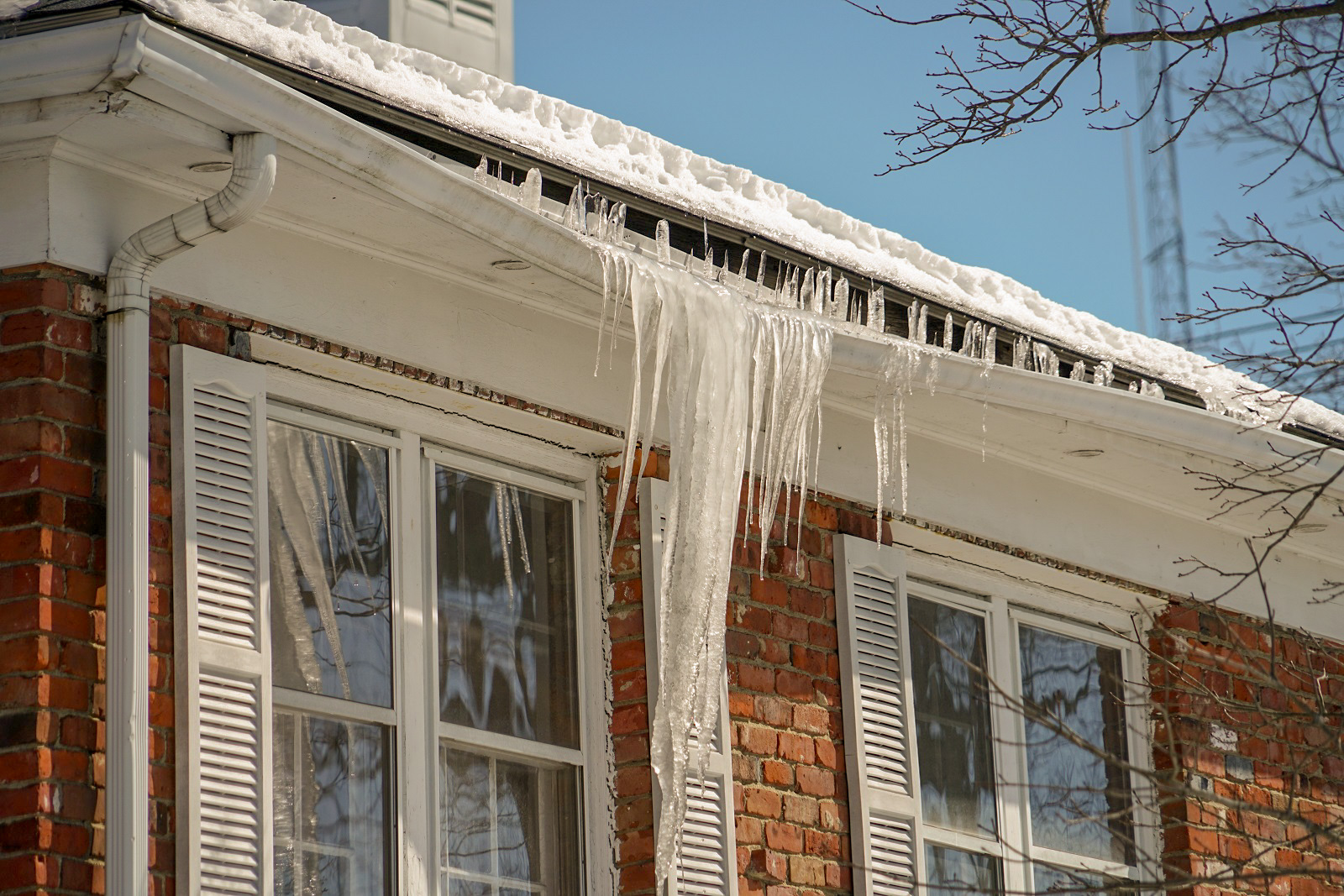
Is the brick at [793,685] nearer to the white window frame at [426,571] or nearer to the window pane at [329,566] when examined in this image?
the white window frame at [426,571]

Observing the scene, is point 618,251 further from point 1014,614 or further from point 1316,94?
point 1014,614

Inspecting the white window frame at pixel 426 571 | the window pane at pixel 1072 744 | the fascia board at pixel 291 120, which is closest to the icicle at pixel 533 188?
the fascia board at pixel 291 120

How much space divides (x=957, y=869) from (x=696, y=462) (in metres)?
1.90

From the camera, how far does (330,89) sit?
15.8ft

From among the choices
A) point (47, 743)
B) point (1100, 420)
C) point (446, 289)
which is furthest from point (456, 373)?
point (1100, 420)

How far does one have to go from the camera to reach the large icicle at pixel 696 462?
5.05m

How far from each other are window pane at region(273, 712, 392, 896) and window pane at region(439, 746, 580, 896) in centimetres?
22

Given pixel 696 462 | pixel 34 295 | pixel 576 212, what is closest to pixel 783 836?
pixel 696 462

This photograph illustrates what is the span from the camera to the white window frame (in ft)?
15.9

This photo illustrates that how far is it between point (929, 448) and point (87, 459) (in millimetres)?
3115

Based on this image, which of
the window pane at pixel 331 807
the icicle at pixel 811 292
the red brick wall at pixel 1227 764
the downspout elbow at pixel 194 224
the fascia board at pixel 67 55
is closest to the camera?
the fascia board at pixel 67 55

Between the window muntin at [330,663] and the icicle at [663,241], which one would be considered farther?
the icicle at [663,241]

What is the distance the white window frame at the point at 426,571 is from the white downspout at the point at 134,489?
0.55 m

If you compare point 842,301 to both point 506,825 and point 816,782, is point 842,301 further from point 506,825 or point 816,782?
point 506,825
